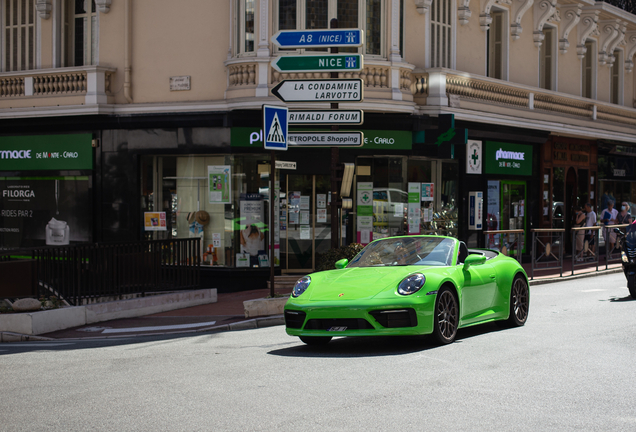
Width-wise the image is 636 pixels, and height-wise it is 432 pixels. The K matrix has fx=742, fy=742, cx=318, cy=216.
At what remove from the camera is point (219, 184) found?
18125 mm

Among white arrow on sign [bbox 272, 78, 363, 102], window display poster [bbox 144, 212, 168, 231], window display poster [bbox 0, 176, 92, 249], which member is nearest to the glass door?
window display poster [bbox 144, 212, 168, 231]

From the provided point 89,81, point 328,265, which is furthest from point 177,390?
point 89,81

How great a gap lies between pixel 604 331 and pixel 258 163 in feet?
33.9

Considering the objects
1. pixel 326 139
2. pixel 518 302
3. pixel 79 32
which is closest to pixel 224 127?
pixel 79 32

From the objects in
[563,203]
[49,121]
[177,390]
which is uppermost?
[49,121]

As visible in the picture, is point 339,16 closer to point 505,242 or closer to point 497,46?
point 497,46

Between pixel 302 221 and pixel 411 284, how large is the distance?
32.7ft

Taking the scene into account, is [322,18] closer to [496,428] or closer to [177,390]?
[177,390]

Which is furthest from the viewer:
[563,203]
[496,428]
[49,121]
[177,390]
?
[563,203]

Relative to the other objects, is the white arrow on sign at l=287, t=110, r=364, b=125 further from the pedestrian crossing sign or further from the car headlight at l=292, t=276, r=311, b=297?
the car headlight at l=292, t=276, r=311, b=297

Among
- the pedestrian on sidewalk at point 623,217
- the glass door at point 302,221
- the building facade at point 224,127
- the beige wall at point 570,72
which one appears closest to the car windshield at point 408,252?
the building facade at point 224,127

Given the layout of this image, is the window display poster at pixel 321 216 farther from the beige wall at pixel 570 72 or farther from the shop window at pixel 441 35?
the beige wall at pixel 570 72

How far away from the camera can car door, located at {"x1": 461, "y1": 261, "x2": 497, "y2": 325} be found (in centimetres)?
904

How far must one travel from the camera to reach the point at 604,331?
945 cm
